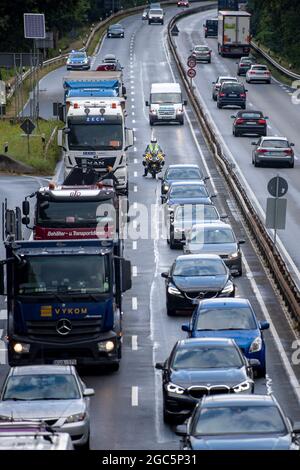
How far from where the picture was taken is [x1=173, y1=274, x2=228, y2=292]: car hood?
32219mm

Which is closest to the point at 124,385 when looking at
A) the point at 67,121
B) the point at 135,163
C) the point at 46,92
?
the point at 67,121

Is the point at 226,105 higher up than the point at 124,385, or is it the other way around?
the point at 124,385

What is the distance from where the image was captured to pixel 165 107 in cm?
7319

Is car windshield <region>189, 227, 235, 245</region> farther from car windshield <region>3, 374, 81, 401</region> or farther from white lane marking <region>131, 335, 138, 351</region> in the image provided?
car windshield <region>3, 374, 81, 401</region>

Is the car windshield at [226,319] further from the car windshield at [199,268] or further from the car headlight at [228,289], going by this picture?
the car windshield at [199,268]

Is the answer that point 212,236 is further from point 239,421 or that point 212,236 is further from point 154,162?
point 239,421

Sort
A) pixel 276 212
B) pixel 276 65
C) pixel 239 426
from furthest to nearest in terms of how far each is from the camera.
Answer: pixel 276 65 → pixel 276 212 → pixel 239 426

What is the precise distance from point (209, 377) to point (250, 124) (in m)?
46.0

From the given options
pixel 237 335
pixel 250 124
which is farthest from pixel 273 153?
pixel 237 335

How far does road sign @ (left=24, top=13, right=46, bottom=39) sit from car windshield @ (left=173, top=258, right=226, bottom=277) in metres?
45.5

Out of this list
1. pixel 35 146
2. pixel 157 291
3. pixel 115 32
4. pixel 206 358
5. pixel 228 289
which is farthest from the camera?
pixel 115 32

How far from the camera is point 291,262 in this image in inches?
1532

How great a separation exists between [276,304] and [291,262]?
17.8ft

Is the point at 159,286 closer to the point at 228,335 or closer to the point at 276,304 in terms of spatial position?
the point at 276,304
